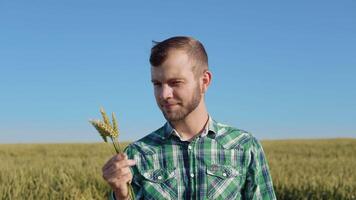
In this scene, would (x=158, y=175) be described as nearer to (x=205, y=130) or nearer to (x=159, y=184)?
(x=159, y=184)

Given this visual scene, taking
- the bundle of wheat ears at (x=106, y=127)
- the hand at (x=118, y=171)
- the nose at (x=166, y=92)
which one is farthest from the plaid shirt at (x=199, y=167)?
the bundle of wheat ears at (x=106, y=127)

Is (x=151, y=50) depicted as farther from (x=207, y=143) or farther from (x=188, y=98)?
(x=207, y=143)

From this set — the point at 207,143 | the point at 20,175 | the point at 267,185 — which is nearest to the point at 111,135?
the point at 207,143

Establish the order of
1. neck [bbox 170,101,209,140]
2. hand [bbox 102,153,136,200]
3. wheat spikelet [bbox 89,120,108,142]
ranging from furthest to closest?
neck [bbox 170,101,209,140] < hand [bbox 102,153,136,200] < wheat spikelet [bbox 89,120,108,142]

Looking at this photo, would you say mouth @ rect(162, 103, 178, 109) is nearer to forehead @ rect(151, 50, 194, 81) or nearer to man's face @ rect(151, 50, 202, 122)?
man's face @ rect(151, 50, 202, 122)

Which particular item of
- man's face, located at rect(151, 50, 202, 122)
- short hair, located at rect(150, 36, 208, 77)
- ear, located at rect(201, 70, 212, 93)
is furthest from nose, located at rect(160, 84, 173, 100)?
ear, located at rect(201, 70, 212, 93)

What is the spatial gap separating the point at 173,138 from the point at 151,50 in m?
0.44

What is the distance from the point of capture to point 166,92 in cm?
246

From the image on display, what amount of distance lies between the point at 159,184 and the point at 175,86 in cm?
50

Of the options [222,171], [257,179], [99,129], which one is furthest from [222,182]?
[99,129]

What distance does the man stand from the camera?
8.27 ft

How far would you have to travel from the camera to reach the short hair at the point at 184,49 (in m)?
2.54

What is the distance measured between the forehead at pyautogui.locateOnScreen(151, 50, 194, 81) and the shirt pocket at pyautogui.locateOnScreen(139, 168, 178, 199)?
0.47 m

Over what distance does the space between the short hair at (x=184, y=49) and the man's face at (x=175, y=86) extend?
1.1 inches
